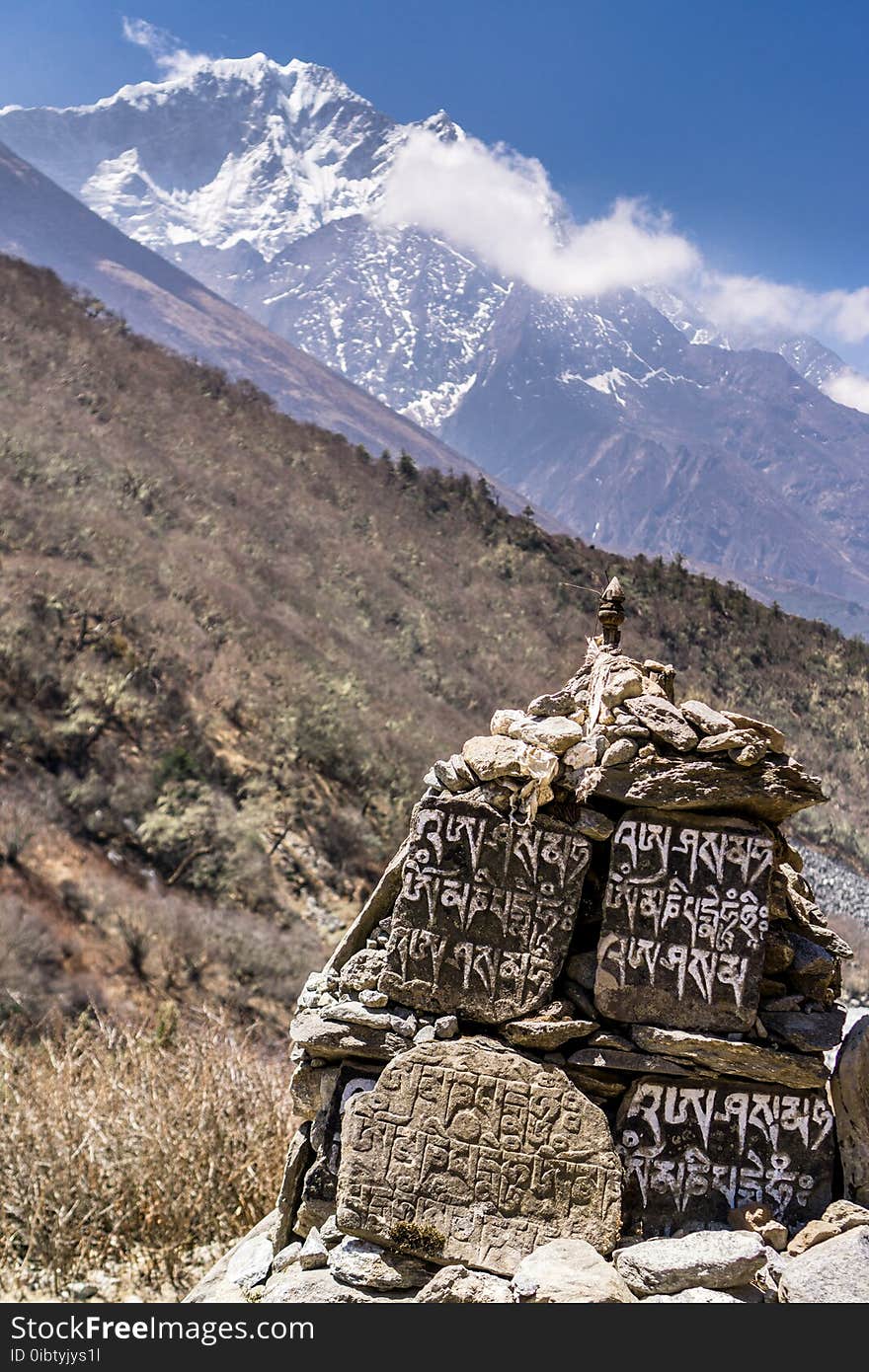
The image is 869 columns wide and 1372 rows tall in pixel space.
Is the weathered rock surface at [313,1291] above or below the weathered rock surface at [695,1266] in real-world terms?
below

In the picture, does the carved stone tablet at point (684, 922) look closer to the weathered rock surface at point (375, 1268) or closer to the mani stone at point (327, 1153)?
the mani stone at point (327, 1153)

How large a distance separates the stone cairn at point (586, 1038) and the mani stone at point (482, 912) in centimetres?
1

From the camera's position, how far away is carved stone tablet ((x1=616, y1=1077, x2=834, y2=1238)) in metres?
5.24

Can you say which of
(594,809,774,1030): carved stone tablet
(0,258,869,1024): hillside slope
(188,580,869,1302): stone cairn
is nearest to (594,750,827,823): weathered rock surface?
(188,580,869,1302): stone cairn

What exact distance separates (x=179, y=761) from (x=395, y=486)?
1234 inches

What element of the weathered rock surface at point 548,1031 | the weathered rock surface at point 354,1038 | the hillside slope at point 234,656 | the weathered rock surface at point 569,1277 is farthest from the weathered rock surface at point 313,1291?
the hillside slope at point 234,656

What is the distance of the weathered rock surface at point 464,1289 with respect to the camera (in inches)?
186

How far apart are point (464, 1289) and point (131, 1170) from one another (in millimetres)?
3485

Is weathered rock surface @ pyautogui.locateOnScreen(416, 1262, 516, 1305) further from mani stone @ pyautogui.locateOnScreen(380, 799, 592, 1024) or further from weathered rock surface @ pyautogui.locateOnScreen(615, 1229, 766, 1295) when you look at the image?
mani stone @ pyautogui.locateOnScreen(380, 799, 592, 1024)

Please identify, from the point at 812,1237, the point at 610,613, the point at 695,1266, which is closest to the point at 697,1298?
the point at 695,1266

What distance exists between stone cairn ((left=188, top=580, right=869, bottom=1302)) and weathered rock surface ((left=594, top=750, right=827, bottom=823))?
1cm

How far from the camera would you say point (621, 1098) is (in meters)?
5.34
